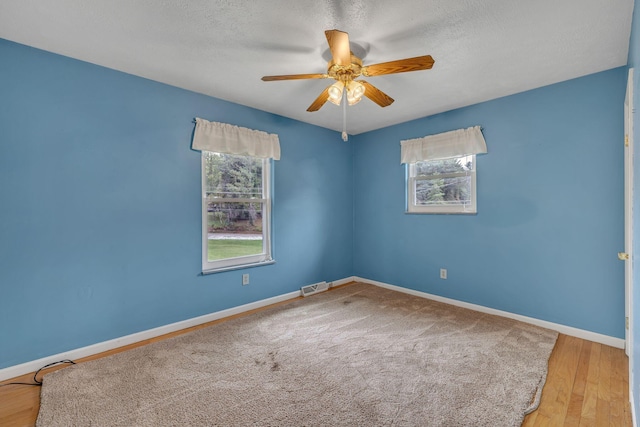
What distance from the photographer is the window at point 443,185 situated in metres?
3.40

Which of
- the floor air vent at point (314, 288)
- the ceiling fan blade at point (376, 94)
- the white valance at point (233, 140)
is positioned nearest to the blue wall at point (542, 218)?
the floor air vent at point (314, 288)

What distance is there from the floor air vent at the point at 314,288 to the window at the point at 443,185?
5.38ft

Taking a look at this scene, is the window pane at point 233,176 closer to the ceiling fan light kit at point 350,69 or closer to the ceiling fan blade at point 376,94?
the ceiling fan light kit at point 350,69

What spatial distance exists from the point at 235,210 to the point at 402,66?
231cm

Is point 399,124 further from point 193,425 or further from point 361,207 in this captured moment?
point 193,425

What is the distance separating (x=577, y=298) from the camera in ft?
8.66

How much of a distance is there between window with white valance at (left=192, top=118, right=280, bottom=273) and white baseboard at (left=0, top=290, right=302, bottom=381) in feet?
1.64

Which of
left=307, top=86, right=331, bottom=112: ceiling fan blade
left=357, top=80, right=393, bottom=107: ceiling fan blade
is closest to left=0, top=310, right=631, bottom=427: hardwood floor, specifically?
left=357, top=80, right=393, bottom=107: ceiling fan blade

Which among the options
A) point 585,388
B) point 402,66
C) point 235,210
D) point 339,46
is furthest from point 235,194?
point 585,388

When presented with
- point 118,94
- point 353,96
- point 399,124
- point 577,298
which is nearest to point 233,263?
point 118,94

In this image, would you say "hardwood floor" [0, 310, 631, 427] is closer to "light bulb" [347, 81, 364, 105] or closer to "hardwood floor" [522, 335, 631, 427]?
"hardwood floor" [522, 335, 631, 427]

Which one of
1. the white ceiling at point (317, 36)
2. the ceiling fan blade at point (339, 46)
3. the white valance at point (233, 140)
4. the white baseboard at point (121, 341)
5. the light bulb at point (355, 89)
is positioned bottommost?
the white baseboard at point (121, 341)

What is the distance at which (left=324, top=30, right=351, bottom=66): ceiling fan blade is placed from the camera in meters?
1.63

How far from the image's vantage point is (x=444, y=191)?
3.63 m
